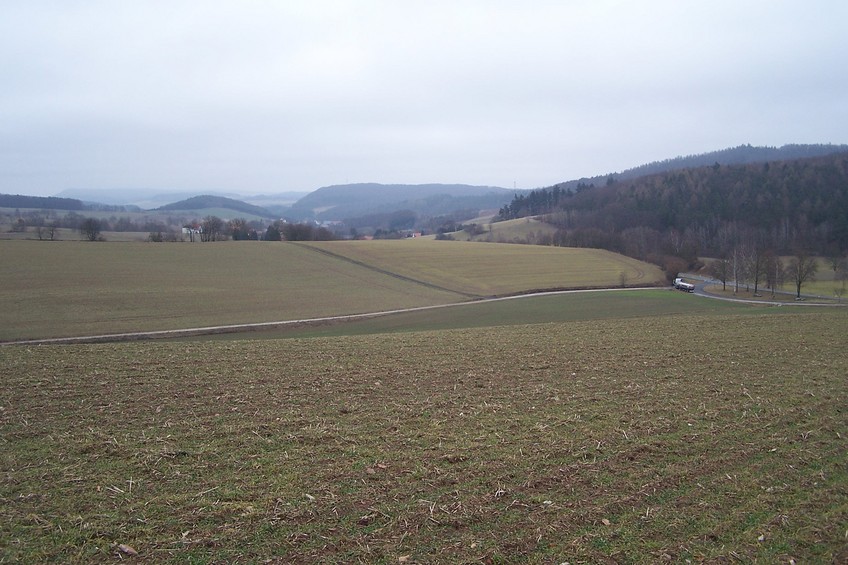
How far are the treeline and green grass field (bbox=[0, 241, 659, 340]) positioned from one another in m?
25.7

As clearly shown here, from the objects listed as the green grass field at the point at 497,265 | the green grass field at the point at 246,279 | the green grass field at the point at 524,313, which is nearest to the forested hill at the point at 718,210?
the green grass field at the point at 497,265

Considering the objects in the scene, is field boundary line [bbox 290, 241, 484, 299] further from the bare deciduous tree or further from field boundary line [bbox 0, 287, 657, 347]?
the bare deciduous tree

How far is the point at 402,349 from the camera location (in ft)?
57.4

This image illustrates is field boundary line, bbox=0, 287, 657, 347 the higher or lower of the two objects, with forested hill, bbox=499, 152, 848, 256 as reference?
lower

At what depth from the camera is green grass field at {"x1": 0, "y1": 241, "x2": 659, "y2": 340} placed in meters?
34.1

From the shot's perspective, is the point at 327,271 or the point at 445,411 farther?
the point at 327,271

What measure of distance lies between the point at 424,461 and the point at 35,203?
19297cm

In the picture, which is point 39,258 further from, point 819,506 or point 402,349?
point 819,506

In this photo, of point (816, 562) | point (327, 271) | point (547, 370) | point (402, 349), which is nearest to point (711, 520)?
point (816, 562)

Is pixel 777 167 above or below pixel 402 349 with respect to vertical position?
above

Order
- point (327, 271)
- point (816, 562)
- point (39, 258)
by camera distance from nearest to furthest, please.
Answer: point (816, 562), point (39, 258), point (327, 271)

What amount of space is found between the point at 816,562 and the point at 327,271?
54752 millimetres

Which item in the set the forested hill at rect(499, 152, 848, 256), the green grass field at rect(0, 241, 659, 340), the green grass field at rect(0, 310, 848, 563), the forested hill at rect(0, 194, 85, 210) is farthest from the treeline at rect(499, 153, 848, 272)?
the forested hill at rect(0, 194, 85, 210)

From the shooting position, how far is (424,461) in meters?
7.96
